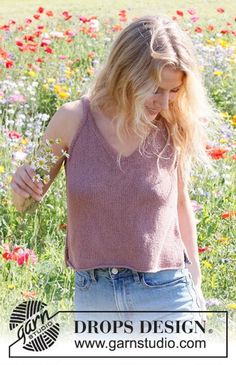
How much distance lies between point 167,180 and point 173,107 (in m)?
0.23

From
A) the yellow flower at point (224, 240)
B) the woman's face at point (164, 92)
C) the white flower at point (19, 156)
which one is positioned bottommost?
the yellow flower at point (224, 240)

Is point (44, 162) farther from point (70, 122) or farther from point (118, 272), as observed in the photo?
point (118, 272)

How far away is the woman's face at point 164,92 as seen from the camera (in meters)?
2.61

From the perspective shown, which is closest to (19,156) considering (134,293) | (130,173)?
(130,173)

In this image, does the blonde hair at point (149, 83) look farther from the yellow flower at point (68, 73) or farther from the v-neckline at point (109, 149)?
the yellow flower at point (68, 73)

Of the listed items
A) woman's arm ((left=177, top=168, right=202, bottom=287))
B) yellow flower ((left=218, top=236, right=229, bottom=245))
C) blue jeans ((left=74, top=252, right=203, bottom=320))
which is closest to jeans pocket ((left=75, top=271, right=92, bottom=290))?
blue jeans ((left=74, top=252, right=203, bottom=320))

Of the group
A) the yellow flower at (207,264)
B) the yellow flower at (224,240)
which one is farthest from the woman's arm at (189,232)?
the yellow flower at (224,240)

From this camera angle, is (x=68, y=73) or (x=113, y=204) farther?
(x=68, y=73)

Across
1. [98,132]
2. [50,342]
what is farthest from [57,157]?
[50,342]

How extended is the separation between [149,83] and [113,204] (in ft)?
1.21

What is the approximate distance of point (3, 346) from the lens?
122 inches

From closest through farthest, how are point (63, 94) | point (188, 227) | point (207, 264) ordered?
point (188, 227) < point (207, 264) < point (63, 94)

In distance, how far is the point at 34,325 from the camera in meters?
3.08

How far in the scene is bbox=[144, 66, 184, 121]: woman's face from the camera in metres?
2.61
